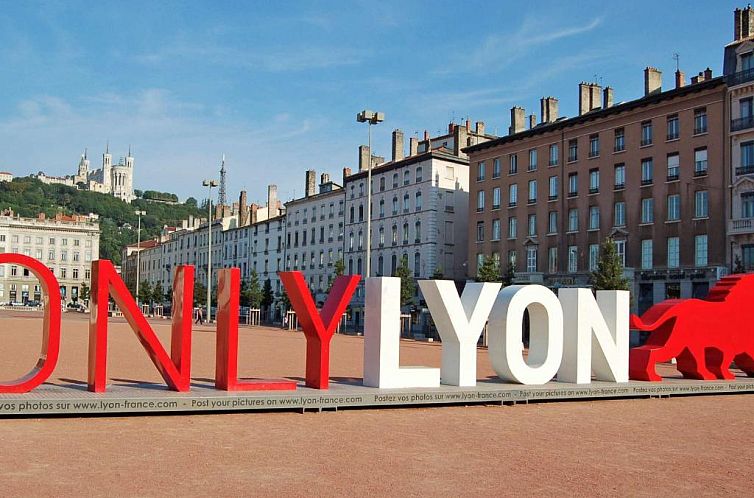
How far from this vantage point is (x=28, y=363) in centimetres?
2430

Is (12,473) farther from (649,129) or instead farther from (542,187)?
(542,187)

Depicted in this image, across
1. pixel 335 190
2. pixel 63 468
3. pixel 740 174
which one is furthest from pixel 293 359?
pixel 335 190

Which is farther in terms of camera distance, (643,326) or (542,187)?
(542,187)

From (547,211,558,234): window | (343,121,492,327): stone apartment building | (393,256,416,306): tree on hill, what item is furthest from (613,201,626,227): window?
(343,121,492,327): stone apartment building

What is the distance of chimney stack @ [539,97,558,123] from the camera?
64.6 metres

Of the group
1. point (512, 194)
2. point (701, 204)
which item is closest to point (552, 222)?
point (512, 194)

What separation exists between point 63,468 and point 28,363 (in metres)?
15.9

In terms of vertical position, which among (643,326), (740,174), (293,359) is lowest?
(293,359)

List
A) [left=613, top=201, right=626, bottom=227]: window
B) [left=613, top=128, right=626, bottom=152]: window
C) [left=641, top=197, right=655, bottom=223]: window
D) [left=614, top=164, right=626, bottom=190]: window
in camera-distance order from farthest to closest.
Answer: [left=613, top=128, right=626, bottom=152]: window < [left=614, top=164, right=626, bottom=190]: window < [left=613, top=201, right=626, bottom=227]: window < [left=641, top=197, right=655, bottom=223]: window

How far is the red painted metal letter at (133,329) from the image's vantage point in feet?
51.2

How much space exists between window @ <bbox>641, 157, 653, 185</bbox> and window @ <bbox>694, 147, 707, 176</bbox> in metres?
3.38

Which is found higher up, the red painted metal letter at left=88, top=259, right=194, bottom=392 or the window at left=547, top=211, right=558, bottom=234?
the window at left=547, top=211, right=558, bottom=234

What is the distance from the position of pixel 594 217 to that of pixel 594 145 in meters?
5.21

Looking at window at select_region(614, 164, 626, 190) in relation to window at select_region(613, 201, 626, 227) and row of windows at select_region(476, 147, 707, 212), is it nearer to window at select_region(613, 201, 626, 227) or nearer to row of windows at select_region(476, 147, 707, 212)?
row of windows at select_region(476, 147, 707, 212)
